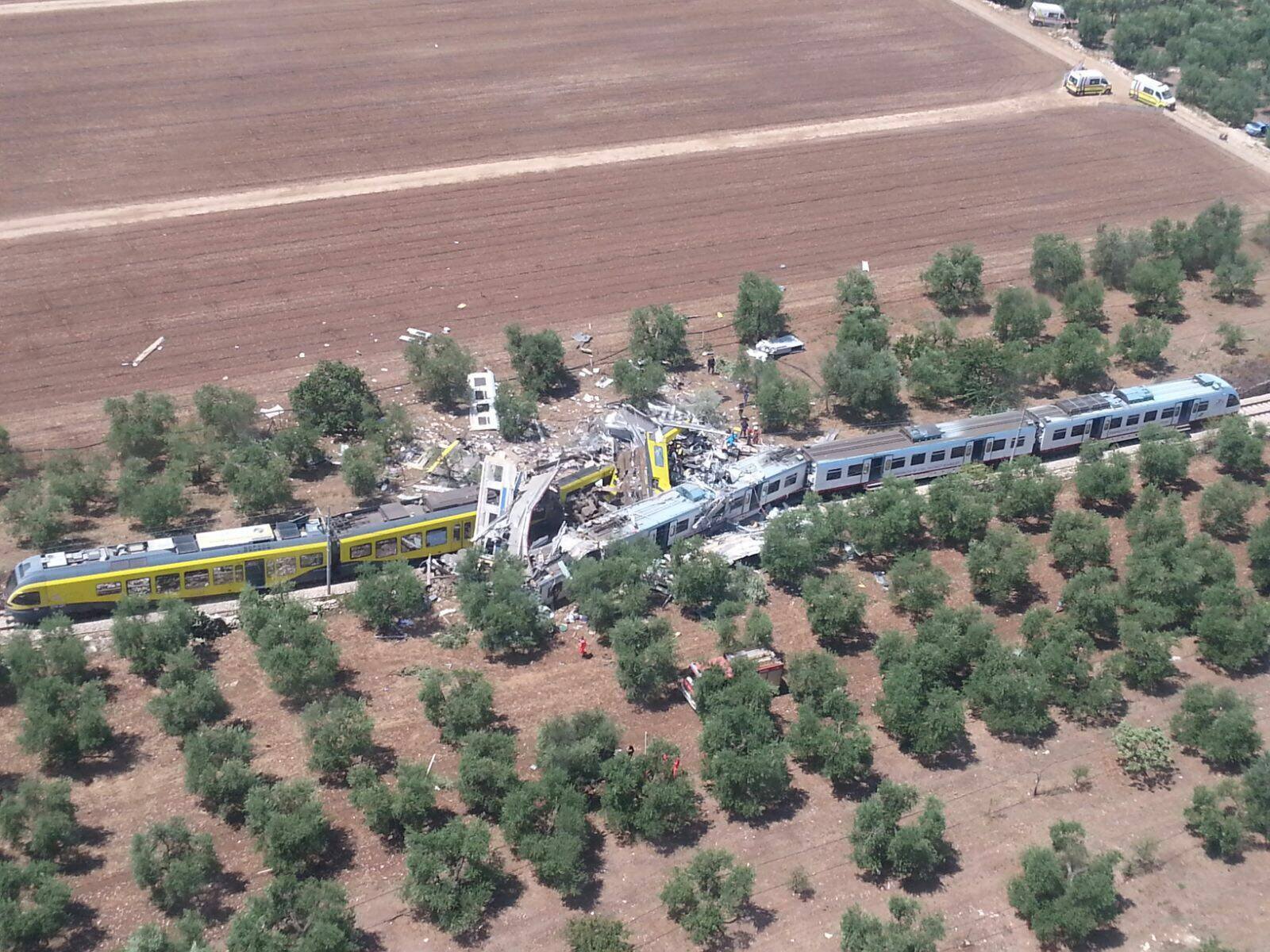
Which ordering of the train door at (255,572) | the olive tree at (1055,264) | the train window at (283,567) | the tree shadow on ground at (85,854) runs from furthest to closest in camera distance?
→ 1. the olive tree at (1055,264)
2. the train window at (283,567)
3. the train door at (255,572)
4. the tree shadow on ground at (85,854)

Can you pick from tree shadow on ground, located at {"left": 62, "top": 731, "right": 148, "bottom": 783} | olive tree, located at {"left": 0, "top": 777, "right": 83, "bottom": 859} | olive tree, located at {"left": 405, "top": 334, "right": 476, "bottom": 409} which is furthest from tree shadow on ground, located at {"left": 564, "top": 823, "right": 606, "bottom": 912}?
olive tree, located at {"left": 405, "top": 334, "right": 476, "bottom": 409}

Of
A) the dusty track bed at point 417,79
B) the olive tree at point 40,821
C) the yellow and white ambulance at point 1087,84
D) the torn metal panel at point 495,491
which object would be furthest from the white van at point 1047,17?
the olive tree at point 40,821

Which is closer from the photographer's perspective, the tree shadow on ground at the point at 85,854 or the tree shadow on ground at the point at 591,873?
the tree shadow on ground at the point at 591,873

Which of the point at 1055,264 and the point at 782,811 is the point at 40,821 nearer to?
the point at 782,811

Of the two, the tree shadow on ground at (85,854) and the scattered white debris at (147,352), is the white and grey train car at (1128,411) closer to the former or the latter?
the tree shadow on ground at (85,854)

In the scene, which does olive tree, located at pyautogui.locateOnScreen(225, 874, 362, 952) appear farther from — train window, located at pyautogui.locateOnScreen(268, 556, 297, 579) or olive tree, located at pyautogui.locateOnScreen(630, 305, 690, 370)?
olive tree, located at pyautogui.locateOnScreen(630, 305, 690, 370)

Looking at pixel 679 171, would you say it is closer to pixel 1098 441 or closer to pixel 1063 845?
pixel 1098 441
